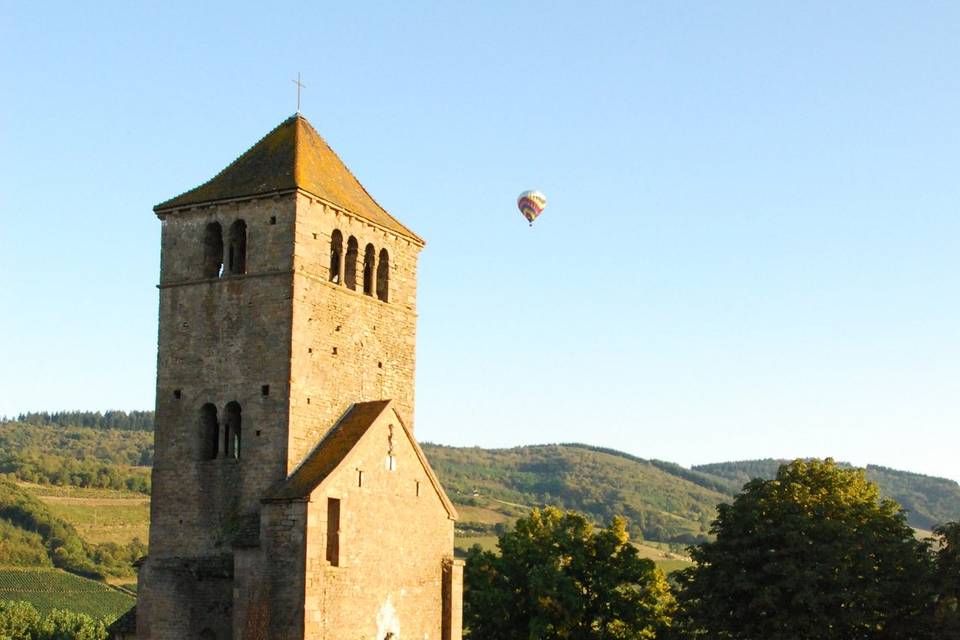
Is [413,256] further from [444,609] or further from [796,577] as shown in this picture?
[796,577]

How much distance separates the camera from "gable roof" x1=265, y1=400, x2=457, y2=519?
33469 mm

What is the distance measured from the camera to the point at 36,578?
380ft

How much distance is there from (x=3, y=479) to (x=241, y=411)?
119 metres

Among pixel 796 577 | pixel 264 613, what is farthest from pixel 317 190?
pixel 796 577

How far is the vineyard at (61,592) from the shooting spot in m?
105

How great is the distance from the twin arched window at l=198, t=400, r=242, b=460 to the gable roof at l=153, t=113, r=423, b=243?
548 centimetres

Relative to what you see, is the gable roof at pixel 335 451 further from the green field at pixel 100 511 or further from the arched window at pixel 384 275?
the green field at pixel 100 511

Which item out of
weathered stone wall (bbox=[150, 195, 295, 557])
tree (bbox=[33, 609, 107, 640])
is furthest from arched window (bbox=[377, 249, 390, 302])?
tree (bbox=[33, 609, 107, 640])

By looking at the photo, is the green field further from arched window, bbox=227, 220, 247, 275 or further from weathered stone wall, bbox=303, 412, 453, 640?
arched window, bbox=227, 220, 247, 275

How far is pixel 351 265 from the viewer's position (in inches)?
1486

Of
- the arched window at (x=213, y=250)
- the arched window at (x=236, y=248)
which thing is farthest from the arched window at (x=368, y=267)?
the arched window at (x=213, y=250)

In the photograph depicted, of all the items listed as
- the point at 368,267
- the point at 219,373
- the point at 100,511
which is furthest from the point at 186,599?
the point at 100,511

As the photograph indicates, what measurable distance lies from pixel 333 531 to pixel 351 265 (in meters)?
7.60

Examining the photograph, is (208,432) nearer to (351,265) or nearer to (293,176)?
(351,265)
